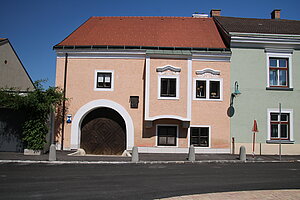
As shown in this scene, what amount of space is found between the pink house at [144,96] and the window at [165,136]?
4 cm

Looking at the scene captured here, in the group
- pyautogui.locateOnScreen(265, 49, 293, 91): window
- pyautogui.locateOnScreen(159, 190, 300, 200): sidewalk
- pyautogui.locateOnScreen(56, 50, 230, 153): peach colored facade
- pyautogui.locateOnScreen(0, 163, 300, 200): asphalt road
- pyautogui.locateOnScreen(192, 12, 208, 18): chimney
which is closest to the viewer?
pyautogui.locateOnScreen(159, 190, 300, 200): sidewalk

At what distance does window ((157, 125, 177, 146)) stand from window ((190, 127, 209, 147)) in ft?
3.79

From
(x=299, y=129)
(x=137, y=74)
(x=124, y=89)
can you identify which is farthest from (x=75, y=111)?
(x=299, y=129)

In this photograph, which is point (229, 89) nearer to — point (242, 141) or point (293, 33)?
point (242, 141)

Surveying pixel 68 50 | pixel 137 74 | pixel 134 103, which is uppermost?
pixel 68 50

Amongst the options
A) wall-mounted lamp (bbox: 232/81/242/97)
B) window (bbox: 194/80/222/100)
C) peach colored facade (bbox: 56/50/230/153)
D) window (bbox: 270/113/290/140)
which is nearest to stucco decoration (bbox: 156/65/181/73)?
peach colored facade (bbox: 56/50/230/153)

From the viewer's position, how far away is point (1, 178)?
363 inches

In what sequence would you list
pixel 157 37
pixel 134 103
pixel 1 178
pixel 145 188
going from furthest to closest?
pixel 157 37 → pixel 134 103 → pixel 1 178 → pixel 145 188

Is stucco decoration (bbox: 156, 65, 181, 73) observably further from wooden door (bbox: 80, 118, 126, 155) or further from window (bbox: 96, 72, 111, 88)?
wooden door (bbox: 80, 118, 126, 155)

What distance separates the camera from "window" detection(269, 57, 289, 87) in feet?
59.7

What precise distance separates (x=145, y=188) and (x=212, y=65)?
1164cm

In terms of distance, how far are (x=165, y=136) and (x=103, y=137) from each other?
393 centimetres

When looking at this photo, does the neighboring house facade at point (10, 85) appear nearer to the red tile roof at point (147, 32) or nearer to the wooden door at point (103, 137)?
the wooden door at point (103, 137)

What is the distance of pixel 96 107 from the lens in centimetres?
1766
